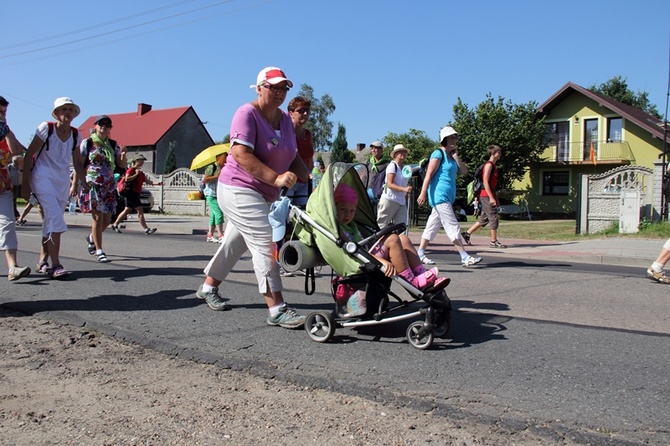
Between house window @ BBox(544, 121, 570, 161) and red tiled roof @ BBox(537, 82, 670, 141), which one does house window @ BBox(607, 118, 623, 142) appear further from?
house window @ BBox(544, 121, 570, 161)

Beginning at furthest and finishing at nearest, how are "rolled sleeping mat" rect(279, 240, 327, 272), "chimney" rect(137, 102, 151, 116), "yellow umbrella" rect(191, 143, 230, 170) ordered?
"chimney" rect(137, 102, 151, 116)
"yellow umbrella" rect(191, 143, 230, 170)
"rolled sleeping mat" rect(279, 240, 327, 272)

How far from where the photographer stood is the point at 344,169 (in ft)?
15.6

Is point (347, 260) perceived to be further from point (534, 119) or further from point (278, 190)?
point (534, 119)

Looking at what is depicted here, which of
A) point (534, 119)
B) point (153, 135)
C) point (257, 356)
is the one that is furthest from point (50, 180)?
point (153, 135)

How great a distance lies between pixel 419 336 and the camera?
13.4ft

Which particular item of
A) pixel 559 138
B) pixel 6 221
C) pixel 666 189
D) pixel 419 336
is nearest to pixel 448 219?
pixel 419 336

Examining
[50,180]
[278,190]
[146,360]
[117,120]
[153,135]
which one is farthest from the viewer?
[117,120]

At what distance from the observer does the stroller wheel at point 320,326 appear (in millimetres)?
4270

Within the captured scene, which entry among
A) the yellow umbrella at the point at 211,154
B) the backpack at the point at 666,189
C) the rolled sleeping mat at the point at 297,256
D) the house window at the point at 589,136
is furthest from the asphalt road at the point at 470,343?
the house window at the point at 589,136

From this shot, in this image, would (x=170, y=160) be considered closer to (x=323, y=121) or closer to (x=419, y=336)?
(x=323, y=121)

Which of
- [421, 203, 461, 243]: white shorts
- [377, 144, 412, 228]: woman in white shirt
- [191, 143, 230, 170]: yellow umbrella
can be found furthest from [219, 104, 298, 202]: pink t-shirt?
[191, 143, 230, 170]: yellow umbrella

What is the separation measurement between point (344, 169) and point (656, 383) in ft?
8.30

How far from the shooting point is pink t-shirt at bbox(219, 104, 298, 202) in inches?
177

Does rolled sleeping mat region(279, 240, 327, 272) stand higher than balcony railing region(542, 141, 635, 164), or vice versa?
balcony railing region(542, 141, 635, 164)
